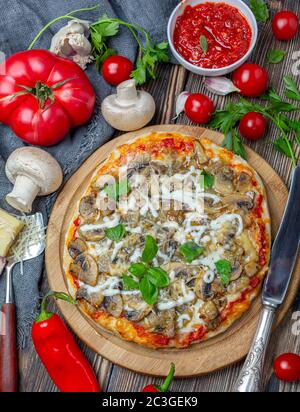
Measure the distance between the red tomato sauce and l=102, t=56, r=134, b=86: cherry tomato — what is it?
381 millimetres

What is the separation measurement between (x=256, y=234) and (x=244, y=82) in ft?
3.80

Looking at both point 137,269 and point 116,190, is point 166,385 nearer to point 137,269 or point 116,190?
point 137,269

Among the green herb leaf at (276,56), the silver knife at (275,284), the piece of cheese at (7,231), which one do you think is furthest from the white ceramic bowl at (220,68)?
the piece of cheese at (7,231)

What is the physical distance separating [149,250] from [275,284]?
0.83 m

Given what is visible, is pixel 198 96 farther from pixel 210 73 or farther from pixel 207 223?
pixel 207 223

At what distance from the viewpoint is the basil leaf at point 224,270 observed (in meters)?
4.55

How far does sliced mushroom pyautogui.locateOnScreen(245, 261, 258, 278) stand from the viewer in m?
4.56

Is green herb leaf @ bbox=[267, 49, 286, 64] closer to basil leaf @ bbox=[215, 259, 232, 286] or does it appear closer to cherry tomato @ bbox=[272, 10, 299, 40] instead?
cherry tomato @ bbox=[272, 10, 299, 40]

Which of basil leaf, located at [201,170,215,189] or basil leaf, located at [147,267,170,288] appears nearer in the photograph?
basil leaf, located at [147,267,170,288]

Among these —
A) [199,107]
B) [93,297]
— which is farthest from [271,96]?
[93,297]

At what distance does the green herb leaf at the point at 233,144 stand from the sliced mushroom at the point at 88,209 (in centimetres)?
A: 99

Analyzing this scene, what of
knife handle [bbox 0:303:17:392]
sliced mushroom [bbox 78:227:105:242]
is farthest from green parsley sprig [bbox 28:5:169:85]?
knife handle [bbox 0:303:17:392]

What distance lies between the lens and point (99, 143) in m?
5.16

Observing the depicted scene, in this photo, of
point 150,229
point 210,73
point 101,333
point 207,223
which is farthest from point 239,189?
point 101,333
